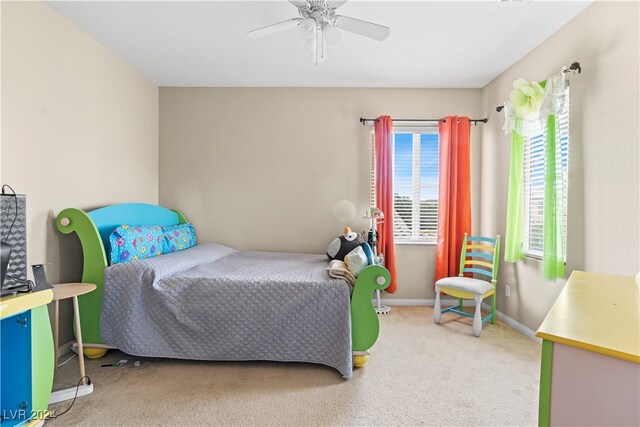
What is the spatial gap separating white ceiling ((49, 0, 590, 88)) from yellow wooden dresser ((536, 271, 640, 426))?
7.23ft

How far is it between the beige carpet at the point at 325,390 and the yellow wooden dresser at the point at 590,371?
1156mm

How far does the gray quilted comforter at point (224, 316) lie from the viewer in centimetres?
232

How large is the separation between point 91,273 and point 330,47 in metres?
2.60

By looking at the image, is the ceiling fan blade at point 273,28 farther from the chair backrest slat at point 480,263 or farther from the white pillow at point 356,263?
the chair backrest slat at point 480,263

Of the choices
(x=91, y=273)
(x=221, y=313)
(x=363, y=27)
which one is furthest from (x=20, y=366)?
(x=363, y=27)

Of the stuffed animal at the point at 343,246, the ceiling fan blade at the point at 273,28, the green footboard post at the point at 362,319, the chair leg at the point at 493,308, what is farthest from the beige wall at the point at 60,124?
the chair leg at the point at 493,308

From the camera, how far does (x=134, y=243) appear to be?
8.85 feet

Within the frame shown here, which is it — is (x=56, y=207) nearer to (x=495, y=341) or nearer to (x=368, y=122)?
(x=368, y=122)

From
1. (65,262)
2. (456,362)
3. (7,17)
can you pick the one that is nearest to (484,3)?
(456,362)

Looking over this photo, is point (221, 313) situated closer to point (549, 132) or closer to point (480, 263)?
point (480, 263)

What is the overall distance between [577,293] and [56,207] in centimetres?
322

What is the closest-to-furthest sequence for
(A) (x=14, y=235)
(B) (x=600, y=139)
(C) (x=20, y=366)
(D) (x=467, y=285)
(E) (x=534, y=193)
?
(C) (x=20, y=366) < (A) (x=14, y=235) < (B) (x=600, y=139) < (E) (x=534, y=193) < (D) (x=467, y=285)

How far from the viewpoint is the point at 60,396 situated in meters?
1.98

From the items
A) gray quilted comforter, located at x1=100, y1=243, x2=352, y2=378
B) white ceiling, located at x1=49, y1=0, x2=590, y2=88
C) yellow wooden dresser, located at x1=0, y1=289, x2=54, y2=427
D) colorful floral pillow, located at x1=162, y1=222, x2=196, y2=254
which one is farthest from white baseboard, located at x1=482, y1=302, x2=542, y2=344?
yellow wooden dresser, located at x1=0, y1=289, x2=54, y2=427
